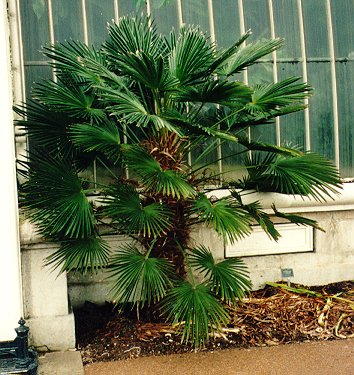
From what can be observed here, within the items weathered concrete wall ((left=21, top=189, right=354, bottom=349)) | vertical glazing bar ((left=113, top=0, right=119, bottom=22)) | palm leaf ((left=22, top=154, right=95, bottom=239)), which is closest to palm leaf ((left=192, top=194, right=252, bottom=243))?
palm leaf ((left=22, top=154, right=95, bottom=239))

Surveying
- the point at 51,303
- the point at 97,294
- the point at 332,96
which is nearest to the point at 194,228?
the point at 97,294

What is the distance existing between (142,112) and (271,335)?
7.39 ft

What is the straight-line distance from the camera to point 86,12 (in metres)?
6.83

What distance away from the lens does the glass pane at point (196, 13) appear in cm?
707

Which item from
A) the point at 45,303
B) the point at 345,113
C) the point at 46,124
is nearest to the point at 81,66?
the point at 46,124

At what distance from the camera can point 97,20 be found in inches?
270

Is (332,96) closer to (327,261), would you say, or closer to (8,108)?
(327,261)

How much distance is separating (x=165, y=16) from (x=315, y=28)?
5.48 ft

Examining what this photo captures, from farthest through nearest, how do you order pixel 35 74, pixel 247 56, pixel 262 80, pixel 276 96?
pixel 262 80 < pixel 35 74 < pixel 247 56 < pixel 276 96

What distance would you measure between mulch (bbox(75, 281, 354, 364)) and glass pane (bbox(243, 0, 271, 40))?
278cm

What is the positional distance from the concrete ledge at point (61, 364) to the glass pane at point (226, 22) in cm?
356

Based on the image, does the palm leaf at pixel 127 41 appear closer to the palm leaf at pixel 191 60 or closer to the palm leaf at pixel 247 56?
the palm leaf at pixel 191 60

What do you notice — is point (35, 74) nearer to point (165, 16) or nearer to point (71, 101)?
point (71, 101)

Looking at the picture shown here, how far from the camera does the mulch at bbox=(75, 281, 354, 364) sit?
5.68 metres
